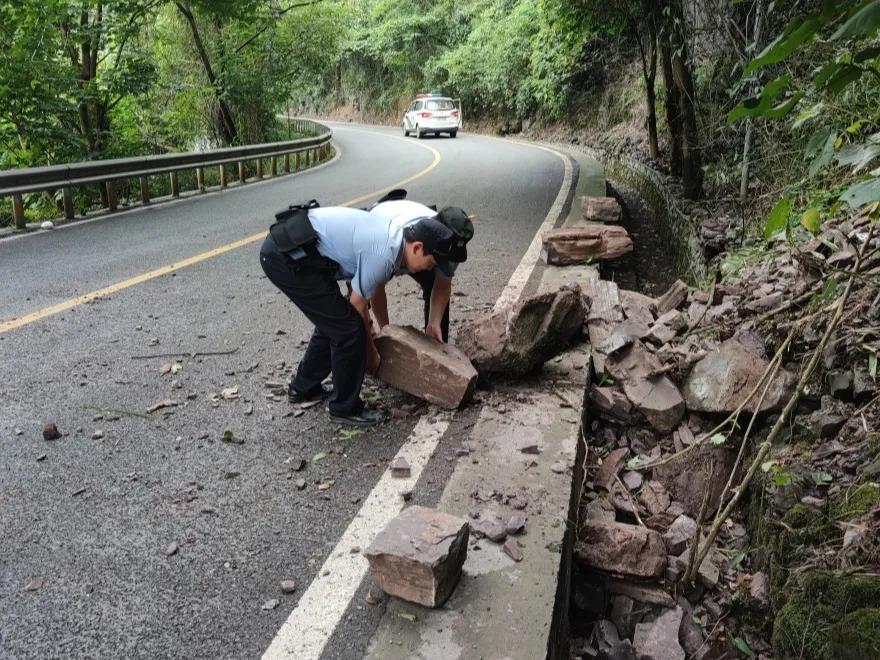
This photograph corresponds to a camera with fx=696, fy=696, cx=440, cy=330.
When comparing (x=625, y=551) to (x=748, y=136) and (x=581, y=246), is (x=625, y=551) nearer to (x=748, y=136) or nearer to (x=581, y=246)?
(x=581, y=246)

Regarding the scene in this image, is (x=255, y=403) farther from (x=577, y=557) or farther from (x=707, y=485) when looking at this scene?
(x=707, y=485)

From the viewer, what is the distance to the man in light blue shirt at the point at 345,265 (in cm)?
352

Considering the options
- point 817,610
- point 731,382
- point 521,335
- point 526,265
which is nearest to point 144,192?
point 526,265

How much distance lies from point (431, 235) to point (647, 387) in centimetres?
163

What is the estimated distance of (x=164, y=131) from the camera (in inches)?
774

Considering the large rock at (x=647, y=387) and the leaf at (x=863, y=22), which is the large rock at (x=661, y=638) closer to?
the large rock at (x=647, y=387)

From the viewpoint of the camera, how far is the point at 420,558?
7.53 feet

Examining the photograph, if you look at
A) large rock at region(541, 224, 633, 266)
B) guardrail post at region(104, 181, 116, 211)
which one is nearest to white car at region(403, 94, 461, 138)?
guardrail post at region(104, 181, 116, 211)

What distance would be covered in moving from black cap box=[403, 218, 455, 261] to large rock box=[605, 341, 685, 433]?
146 centimetres

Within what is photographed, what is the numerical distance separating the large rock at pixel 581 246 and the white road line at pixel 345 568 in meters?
3.28

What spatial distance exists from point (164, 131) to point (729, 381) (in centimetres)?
1935

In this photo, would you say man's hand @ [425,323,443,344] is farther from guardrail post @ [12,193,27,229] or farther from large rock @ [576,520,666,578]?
guardrail post @ [12,193,27,229]

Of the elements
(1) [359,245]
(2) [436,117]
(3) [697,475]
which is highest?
(1) [359,245]

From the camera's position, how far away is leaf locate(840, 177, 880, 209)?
1.63 meters
